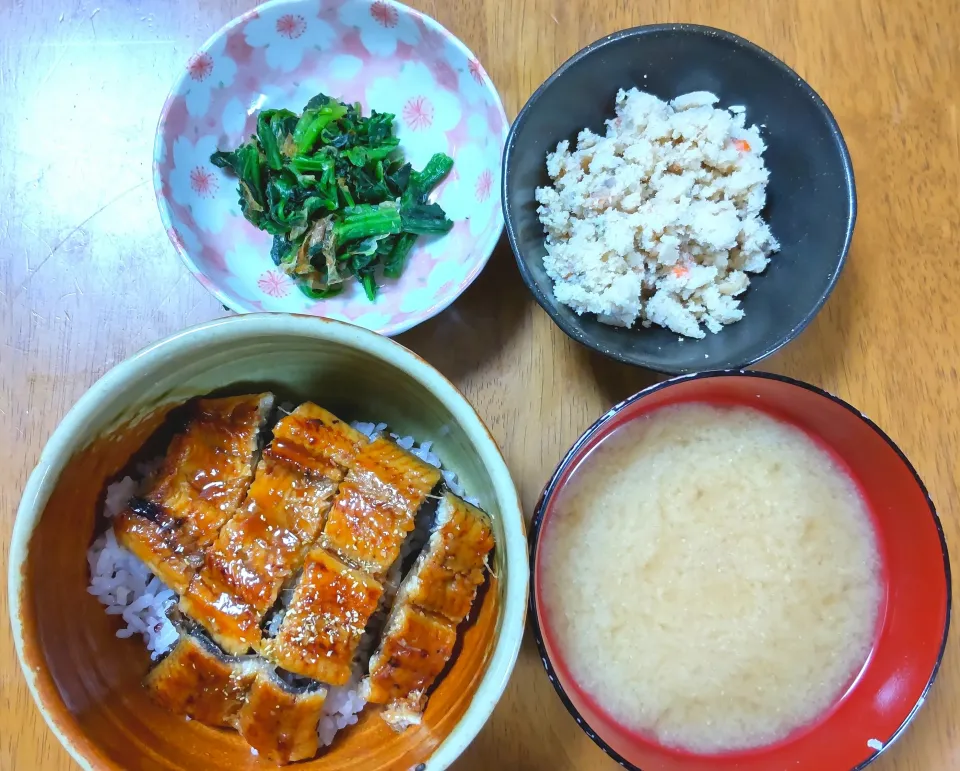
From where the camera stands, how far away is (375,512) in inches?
43.8

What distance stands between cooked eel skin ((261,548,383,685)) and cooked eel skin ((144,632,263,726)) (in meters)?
0.05

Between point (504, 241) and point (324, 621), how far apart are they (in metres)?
0.71

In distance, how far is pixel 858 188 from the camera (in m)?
1.42

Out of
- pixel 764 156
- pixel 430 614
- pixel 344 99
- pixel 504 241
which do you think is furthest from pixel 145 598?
pixel 764 156

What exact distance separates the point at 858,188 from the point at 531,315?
25.6 inches

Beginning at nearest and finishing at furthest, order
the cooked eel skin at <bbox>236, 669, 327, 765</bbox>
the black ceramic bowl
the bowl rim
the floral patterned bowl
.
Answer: the bowl rim, the cooked eel skin at <bbox>236, 669, 327, 765</bbox>, the black ceramic bowl, the floral patterned bowl

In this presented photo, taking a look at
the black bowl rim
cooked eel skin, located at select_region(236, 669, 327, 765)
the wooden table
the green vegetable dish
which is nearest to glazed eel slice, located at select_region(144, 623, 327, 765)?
cooked eel skin, located at select_region(236, 669, 327, 765)

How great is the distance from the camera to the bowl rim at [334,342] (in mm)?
943

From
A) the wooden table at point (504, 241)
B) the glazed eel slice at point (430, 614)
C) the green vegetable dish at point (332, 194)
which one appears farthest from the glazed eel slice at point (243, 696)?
the green vegetable dish at point (332, 194)

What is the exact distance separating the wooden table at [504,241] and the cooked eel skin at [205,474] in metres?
0.33

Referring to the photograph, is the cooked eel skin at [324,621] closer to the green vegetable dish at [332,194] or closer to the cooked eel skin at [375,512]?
the cooked eel skin at [375,512]

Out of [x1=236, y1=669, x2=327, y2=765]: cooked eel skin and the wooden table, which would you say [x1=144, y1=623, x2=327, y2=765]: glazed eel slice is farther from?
the wooden table

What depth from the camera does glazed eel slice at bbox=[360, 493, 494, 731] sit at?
1.10 meters

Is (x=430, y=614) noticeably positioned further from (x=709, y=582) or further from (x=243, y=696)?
(x=709, y=582)
